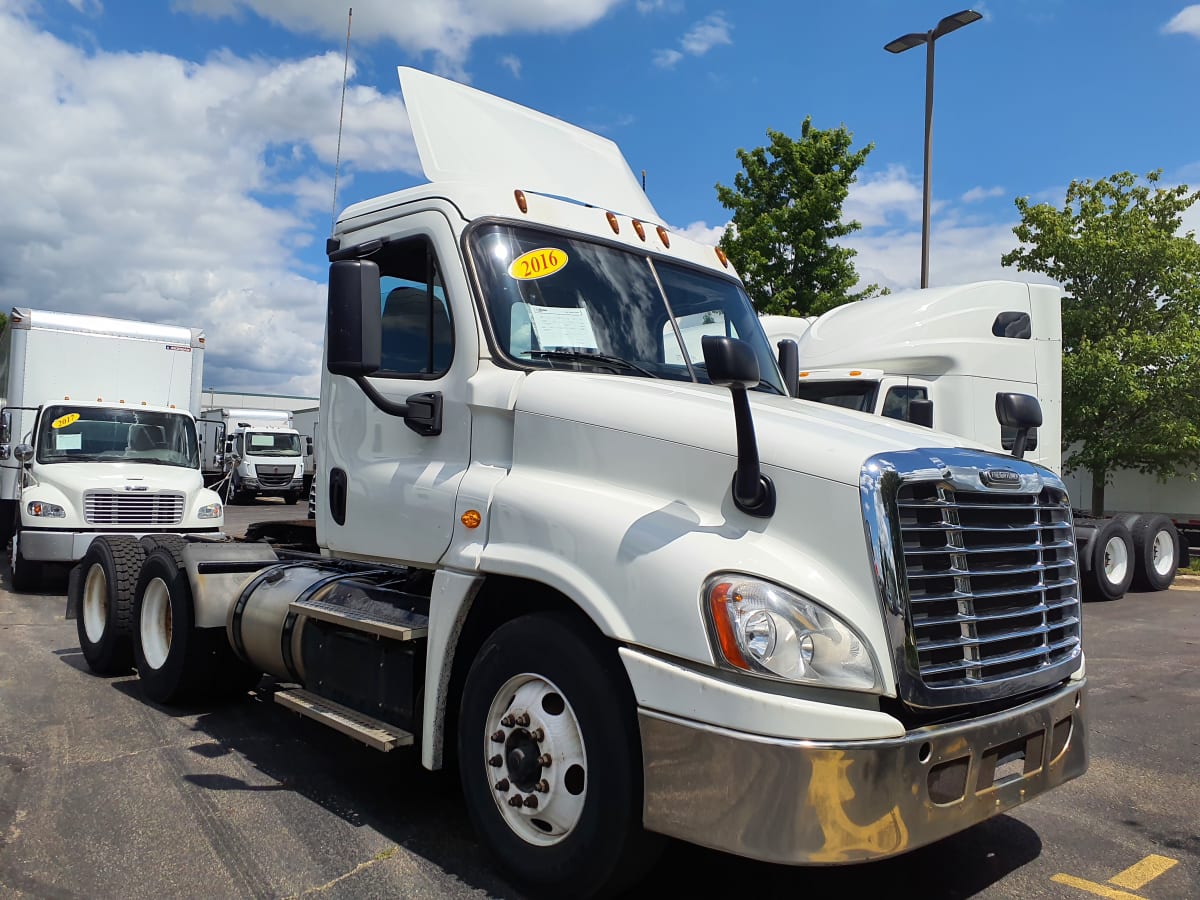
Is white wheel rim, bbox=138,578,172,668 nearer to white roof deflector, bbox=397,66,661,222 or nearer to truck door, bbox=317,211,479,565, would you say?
truck door, bbox=317,211,479,565

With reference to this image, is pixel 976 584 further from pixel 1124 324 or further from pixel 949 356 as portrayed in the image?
pixel 1124 324

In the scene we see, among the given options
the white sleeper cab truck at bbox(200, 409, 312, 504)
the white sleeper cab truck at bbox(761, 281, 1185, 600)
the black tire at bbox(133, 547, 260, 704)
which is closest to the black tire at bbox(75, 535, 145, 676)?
the black tire at bbox(133, 547, 260, 704)

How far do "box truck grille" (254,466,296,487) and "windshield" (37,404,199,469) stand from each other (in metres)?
Answer: 18.3

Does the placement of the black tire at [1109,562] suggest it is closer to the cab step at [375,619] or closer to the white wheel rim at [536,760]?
the cab step at [375,619]

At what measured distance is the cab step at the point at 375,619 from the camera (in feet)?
13.0

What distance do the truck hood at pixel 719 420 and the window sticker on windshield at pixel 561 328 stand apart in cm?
20

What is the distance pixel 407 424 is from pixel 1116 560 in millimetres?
11483

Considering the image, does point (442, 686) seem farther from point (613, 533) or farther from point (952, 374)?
point (952, 374)

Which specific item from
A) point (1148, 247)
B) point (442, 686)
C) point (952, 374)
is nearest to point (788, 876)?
point (442, 686)

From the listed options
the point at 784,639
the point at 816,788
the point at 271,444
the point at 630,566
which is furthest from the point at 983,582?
the point at 271,444

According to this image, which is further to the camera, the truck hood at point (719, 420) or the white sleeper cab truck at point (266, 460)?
the white sleeper cab truck at point (266, 460)

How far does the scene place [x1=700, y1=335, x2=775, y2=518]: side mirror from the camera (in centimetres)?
297

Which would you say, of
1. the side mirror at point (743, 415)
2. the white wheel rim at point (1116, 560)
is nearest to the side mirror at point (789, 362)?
the side mirror at point (743, 415)

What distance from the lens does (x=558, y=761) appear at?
11.0 ft
